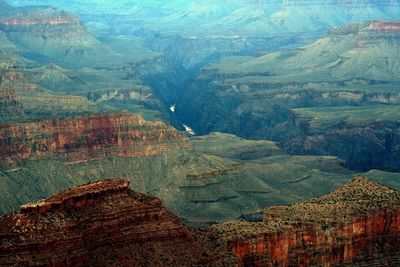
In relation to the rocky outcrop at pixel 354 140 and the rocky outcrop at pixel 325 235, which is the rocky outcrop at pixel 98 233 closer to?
the rocky outcrop at pixel 325 235

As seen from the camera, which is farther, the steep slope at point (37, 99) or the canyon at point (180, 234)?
the steep slope at point (37, 99)

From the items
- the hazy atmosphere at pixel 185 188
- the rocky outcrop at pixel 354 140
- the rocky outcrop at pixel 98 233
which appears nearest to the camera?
the rocky outcrop at pixel 98 233

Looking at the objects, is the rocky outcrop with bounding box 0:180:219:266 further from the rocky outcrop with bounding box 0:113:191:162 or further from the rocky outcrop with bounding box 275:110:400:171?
the rocky outcrop with bounding box 275:110:400:171

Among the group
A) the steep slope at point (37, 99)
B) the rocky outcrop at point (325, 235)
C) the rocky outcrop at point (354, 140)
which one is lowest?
the rocky outcrop at point (354, 140)

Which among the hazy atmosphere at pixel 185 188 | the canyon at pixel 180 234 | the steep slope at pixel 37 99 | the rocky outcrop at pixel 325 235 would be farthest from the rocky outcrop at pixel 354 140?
the rocky outcrop at pixel 325 235

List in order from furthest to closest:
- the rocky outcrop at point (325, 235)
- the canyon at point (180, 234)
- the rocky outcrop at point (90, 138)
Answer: the rocky outcrop at point (90, 138) < the rocky outcrop at point (325, 235) < the canyon at point (180, 234)

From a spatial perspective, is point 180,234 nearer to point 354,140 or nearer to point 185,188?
point 185,188

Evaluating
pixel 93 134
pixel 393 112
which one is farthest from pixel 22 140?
pixel 393 112
